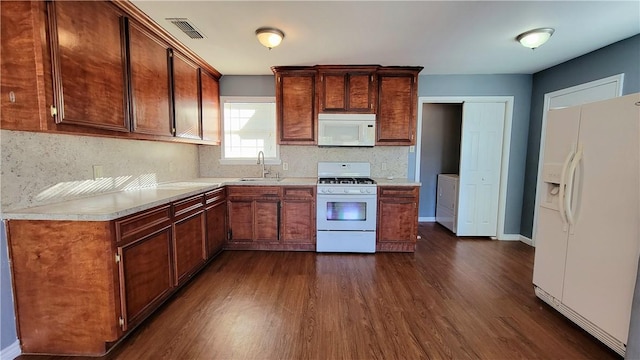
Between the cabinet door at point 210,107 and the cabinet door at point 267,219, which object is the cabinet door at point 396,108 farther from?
the cabinet door at point 210,107

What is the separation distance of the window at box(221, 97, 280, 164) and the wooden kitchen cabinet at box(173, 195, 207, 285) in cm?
135

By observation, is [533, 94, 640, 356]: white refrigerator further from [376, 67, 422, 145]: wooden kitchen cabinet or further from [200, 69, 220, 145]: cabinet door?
[200, 69, 220, 145]: cabinet door

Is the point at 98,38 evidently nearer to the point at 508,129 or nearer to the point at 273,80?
the point at 273,80

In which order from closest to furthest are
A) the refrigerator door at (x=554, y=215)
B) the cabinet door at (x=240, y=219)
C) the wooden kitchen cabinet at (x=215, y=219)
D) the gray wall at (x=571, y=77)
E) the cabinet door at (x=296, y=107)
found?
the refrigerator door at (x=554, y=215) < the gray wall at (x=571, y=77) < the wooden kitchen cabinet at (x=215, y=219) < the cabinet door at (x=240, y=219) < the cabinet door at (x=296, y=107)

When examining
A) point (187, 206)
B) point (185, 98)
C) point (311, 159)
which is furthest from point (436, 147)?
point (187, 206)

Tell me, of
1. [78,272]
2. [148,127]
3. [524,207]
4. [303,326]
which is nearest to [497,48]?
[524,207]

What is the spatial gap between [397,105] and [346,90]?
0.73 meters

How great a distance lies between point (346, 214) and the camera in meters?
3.34

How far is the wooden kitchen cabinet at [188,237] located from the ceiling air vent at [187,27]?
1.61m

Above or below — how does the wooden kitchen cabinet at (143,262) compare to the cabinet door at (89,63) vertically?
below

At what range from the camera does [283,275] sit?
275 cm

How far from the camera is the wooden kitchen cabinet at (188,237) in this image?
7.49ft

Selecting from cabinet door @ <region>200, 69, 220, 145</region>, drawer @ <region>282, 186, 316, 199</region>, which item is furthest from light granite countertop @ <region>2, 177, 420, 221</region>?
cabinet door @ <region>200, 69, 220, 145</region>

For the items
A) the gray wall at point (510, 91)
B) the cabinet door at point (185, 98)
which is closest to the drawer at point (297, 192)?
the cabinet door at point (185, 98)
